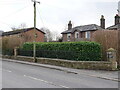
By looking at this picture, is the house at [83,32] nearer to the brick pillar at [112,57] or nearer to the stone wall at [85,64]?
the stone wall at [85,64]

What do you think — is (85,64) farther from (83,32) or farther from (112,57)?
(83,32)

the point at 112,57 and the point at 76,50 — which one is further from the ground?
the point at 76,50

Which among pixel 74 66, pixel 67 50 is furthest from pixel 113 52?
pixel 67 50

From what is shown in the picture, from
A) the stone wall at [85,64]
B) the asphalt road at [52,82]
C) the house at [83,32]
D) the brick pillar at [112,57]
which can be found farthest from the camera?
the house at [83,32]

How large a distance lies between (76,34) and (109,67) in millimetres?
33253

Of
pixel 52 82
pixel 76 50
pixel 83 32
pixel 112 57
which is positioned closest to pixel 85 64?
pixel 76 50

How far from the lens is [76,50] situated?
843 inches

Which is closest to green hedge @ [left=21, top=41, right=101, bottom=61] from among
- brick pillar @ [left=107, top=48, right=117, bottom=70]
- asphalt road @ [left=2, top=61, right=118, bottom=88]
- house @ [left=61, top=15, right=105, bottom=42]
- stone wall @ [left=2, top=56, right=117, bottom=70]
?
stone wall @ [left=2, top=56, right=117, bottom=70]

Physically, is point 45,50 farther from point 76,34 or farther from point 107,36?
point 76,34

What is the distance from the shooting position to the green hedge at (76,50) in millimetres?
20156

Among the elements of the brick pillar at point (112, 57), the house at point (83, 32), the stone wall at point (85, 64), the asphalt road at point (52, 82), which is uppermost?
the house at point (83, 32)

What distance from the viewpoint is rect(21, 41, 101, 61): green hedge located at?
20.2 metres

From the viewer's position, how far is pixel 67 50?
22.9m

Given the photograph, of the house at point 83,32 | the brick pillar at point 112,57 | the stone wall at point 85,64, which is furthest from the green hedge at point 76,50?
the house at point 83,32
